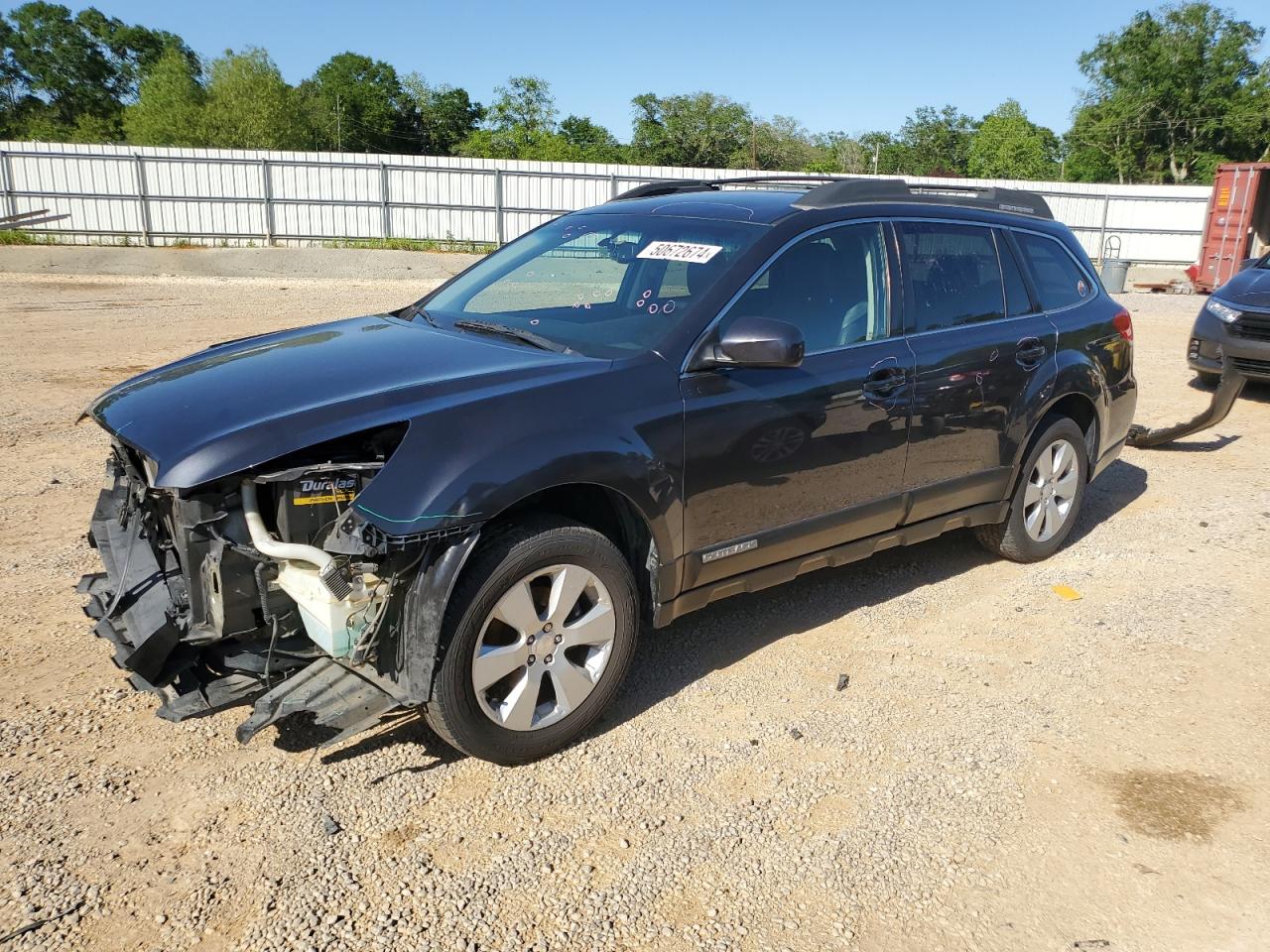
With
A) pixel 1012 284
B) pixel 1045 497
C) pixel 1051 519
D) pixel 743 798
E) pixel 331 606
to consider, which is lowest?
pixel 743 798

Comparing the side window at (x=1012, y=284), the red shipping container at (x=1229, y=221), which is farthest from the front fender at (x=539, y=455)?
the red shipping container at (x=1229, y=221)

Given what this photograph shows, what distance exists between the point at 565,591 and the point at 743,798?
920 millimetres

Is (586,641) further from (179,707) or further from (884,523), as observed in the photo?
(884,523)

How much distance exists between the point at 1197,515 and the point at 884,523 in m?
3.18

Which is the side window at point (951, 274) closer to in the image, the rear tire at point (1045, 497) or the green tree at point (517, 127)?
the rear tire at point (1045, 497)

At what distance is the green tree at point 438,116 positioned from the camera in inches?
3100

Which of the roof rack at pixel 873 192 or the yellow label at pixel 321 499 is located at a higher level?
the roof rack at pixel 873 192

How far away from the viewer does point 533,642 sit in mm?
3293

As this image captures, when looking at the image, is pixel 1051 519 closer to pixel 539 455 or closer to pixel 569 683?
pixel 569 683

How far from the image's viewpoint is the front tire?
3104 mm

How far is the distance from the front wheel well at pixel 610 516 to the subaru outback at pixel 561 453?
1cm

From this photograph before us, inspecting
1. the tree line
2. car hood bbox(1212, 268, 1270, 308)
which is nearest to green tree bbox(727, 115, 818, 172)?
the tree line

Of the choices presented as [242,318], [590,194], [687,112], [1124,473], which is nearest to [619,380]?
[1124,473]

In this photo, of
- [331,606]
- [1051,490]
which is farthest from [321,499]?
[1051,490]
